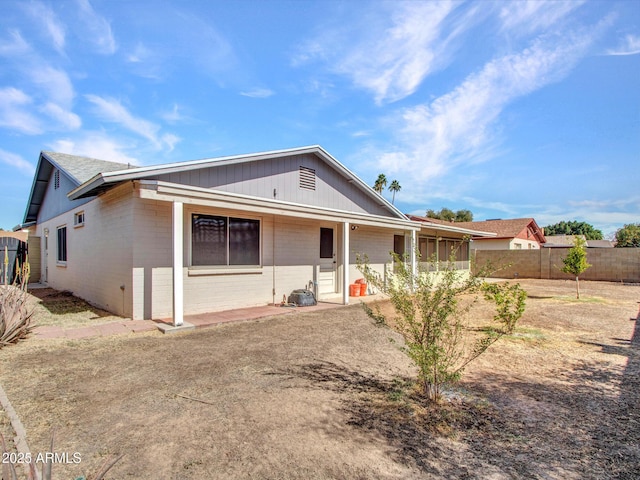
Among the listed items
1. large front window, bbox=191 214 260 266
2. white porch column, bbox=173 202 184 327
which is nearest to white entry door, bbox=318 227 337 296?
large front window, bbox=191 214 260 266

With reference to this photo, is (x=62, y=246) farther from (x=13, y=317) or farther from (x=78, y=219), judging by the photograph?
(x=13, y=317)

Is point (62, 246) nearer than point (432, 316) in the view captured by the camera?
No

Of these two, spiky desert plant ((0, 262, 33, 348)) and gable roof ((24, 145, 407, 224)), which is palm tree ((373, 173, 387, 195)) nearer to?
gable roof ((24, 145, 407, 224))

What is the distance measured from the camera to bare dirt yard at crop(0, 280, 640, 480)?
94.3 inches

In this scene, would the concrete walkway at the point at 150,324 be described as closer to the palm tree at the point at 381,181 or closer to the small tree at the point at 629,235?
the palm tree at the point at 381,181

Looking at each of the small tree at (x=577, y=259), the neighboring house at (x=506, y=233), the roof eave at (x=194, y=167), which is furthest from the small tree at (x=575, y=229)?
the roof eave at (x=194, y=167)

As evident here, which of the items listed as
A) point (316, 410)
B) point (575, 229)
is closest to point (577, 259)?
point (316, 410)

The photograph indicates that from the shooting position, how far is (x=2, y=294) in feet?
18.7

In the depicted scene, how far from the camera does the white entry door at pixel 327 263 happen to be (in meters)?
11.2

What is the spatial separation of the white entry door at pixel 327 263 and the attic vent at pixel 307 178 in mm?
1478

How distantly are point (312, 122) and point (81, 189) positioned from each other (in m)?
9.46

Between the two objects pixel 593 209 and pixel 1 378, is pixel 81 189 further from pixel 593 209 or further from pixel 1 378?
pixel 593 209

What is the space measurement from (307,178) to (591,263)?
63.2 feet

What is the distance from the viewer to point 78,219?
35.6ft
